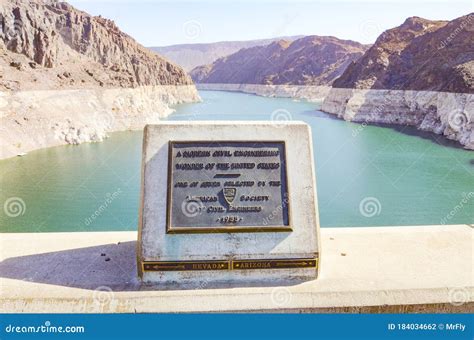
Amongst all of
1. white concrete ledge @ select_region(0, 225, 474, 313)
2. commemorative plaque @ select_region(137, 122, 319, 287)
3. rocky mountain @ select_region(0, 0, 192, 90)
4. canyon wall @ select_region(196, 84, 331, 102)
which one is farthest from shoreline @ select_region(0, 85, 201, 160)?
canyon wall @ select_region(196, 84, 331, 102)

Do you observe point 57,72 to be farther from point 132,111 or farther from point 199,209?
point 199,209

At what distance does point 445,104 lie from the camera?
140 ft

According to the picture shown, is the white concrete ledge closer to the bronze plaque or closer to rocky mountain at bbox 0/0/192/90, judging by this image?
the bronze plaque

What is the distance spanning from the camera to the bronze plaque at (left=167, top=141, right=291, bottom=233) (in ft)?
24.4

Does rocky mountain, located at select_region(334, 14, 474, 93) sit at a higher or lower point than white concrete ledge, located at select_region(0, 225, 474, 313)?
higher

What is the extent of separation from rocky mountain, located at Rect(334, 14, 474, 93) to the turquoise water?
14.4m

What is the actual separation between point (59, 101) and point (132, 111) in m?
11.3

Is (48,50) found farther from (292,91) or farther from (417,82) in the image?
(292,91)

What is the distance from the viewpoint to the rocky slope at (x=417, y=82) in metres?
40.3

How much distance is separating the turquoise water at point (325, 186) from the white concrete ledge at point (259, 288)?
19.6 feet

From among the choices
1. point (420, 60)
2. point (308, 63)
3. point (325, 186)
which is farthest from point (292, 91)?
point (325, 186)

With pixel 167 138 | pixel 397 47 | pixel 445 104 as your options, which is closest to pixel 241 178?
pixel 167 138

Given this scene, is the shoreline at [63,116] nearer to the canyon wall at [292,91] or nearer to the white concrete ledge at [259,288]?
the white concrete ledge at [259,288]

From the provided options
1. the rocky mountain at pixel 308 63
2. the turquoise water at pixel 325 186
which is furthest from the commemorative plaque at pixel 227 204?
the rocky mountain at pixel 308 63
